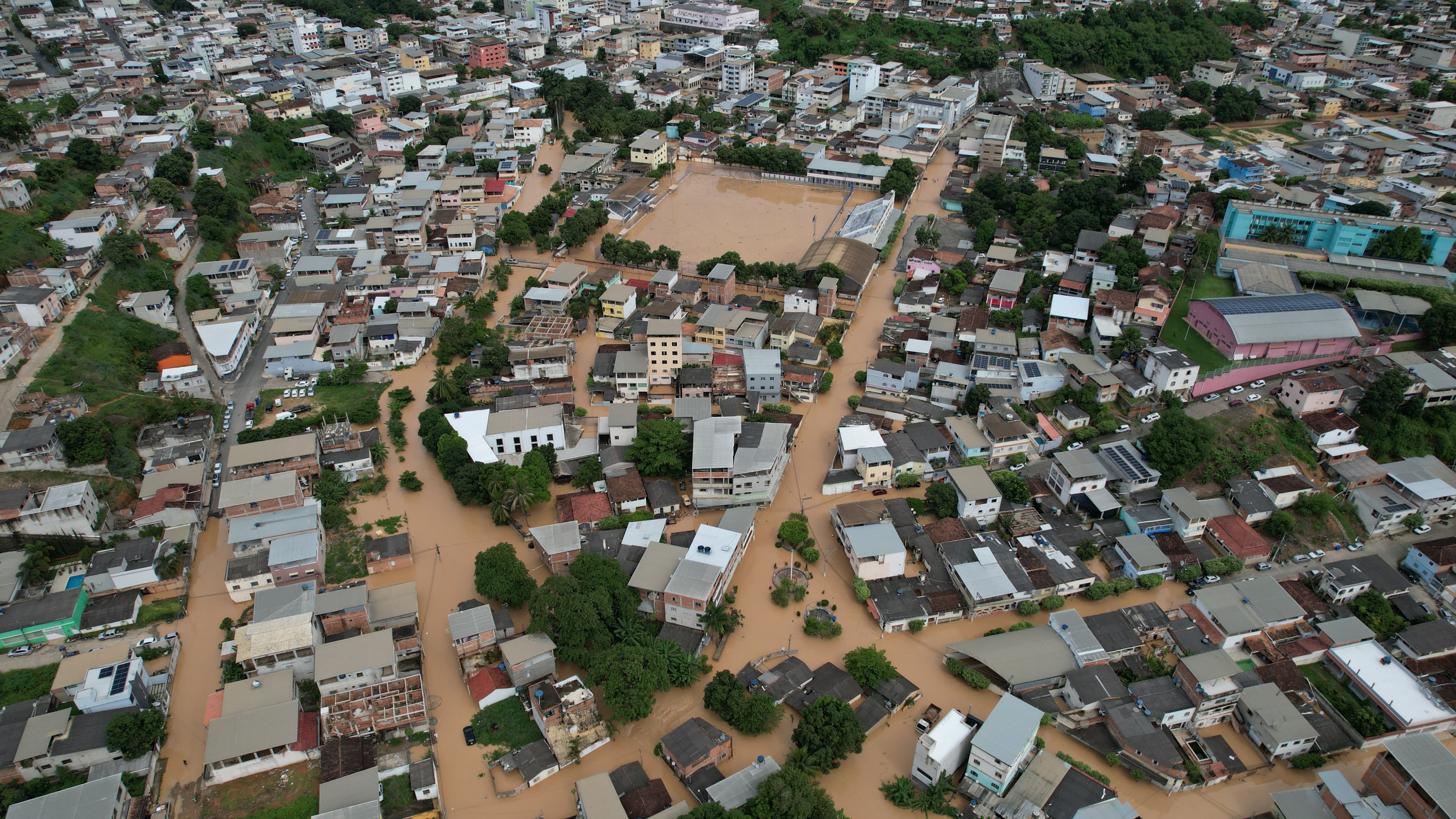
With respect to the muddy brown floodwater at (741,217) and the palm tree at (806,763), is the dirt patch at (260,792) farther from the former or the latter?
the muddy brown floodwater at (741,217)

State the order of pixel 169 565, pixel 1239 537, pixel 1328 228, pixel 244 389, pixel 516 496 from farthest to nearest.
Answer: pixel 1328 228 < pixel 244 389 < pixel 516 496 < pixel 1239 537 < pixel 169 565

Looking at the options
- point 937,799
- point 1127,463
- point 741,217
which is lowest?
point 937,799

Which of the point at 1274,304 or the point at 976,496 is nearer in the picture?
the point at 976,496

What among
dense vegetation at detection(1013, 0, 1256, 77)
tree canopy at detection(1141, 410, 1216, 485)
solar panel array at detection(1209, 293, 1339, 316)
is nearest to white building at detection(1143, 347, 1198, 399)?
tree canopy at detection(1141, 410, 1216, 485)

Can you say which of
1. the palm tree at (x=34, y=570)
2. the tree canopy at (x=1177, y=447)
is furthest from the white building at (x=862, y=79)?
the palm tree at (x=34, y=570)

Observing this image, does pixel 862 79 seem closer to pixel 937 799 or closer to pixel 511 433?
pixel 511 433

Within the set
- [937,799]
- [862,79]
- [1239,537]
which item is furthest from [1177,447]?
[862,79]

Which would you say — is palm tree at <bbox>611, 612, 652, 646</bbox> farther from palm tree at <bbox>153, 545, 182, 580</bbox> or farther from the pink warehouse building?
the pink warehouse building
